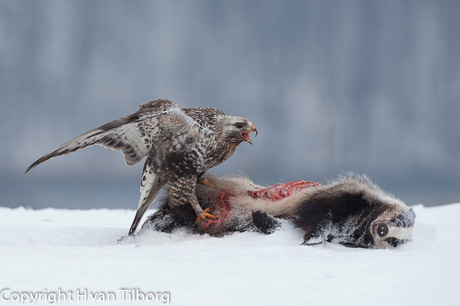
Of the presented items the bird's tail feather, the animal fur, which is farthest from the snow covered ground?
the bird's tail feather

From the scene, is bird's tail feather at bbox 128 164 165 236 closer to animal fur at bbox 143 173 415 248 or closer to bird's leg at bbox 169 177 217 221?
bird's leg at bbox 169 177 217 221

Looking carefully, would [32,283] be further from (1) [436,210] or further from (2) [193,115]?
(1) [436,210]

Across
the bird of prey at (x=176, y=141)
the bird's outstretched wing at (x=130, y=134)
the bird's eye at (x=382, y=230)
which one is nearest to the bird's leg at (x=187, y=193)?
Answer: the bird of prey at (x=176, y=141)

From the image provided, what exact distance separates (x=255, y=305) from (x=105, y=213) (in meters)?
4.01

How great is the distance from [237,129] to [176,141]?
14.8 inches

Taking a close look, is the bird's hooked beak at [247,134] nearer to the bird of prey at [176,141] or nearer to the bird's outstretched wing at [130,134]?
the bird of prey at [176,141]

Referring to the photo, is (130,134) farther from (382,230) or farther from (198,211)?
(382,230)

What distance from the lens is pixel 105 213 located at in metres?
5.30

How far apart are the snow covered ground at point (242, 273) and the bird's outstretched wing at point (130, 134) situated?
706 millimetres

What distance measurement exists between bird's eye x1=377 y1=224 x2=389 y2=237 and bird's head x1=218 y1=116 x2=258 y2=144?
99 centimetres

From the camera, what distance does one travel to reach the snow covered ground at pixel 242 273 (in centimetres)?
160

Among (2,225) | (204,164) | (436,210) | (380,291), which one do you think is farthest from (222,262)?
(436,210)

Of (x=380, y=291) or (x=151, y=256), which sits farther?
(x=151, y=256)

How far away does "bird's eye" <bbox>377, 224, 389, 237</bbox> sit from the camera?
2451 mm
